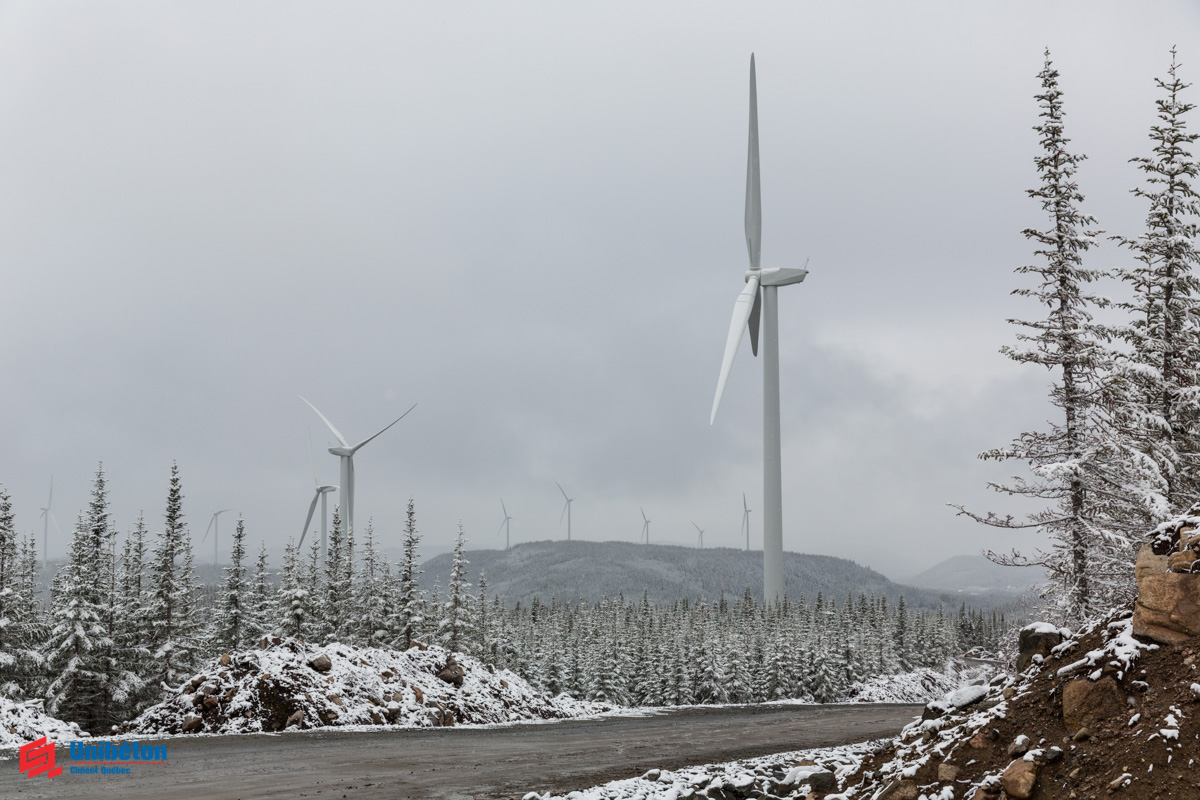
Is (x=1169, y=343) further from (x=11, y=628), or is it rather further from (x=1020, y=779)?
(x=11, y=628)

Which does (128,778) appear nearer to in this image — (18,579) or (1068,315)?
(1068,315)

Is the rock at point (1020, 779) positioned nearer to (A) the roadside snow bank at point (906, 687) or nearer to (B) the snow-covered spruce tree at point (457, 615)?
(B) the snow-covered spruce tree at point (457, 615)

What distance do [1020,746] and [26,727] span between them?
25928mm

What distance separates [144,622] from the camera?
44.7m

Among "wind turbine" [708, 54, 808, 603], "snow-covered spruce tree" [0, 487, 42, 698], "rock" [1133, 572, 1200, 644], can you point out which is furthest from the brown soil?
"wind turbine" [708, 54, 808, 603]

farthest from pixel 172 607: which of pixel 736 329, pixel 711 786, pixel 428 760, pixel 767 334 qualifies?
pixel 767 334

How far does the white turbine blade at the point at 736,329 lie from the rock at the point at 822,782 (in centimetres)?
5963

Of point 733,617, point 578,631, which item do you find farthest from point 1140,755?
point 733,617

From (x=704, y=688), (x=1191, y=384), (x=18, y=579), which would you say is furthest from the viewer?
(x=704, y=688)

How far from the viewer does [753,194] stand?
9625 centimetres

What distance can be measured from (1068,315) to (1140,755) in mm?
19641

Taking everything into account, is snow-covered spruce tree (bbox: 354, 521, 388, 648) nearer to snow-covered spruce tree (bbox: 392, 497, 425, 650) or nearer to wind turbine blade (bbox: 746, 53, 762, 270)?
snow-covered spruce tree (bbox: 392, 497, 425, 650)

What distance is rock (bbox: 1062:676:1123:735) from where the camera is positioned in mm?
10797

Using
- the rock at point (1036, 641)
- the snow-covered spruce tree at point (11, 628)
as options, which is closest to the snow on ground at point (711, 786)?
the rock at point (1036, 641)
